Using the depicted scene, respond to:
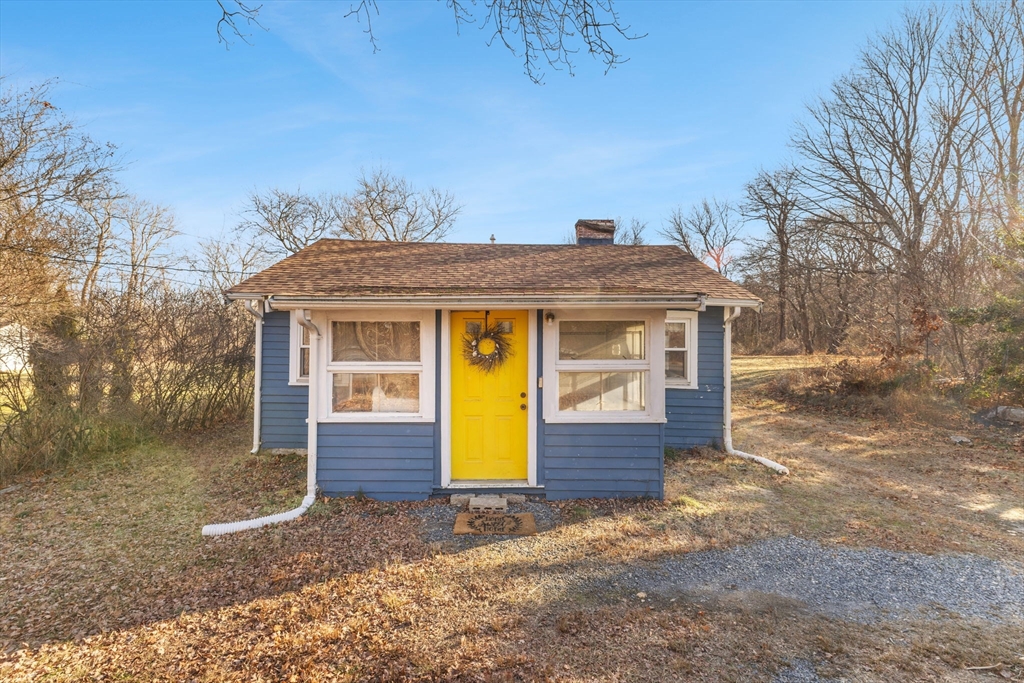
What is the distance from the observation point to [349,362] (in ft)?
18.4

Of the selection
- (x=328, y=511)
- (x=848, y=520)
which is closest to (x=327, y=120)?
(x=328, y=511)

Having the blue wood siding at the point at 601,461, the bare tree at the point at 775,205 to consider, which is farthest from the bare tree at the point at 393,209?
the blue wood siding at the point at 601,461

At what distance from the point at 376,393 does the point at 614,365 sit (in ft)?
9.31

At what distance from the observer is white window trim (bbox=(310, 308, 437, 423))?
5.57 metres

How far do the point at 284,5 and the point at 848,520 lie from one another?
6.93 m

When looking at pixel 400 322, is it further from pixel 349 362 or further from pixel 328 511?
pixel 328 511

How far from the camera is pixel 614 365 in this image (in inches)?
224

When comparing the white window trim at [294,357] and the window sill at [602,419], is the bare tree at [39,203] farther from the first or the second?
the window sill at [602,419]

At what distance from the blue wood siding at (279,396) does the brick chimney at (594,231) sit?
544 centimetres

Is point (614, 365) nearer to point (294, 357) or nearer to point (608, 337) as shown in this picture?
point (608, 337)

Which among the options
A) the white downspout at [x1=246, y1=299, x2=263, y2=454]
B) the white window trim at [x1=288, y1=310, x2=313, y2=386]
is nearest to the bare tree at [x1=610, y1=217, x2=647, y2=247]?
the white window trim at [x1=288, y1=310, x2=313, y2=386]

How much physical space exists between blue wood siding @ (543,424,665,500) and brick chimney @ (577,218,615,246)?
4.60 metres

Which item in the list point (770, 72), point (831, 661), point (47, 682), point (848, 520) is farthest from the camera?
point (770, 72)

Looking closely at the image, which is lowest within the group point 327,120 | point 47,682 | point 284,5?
point 47,682
